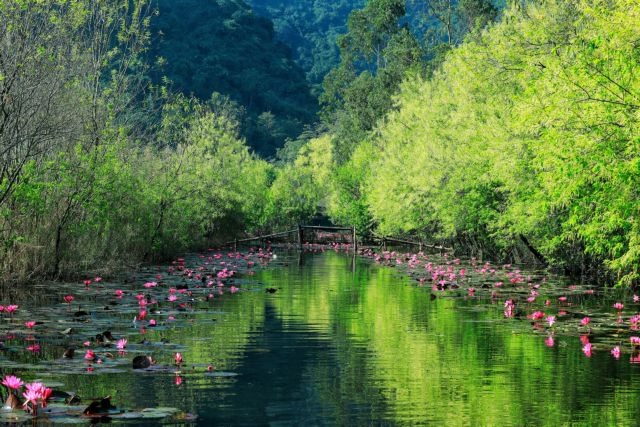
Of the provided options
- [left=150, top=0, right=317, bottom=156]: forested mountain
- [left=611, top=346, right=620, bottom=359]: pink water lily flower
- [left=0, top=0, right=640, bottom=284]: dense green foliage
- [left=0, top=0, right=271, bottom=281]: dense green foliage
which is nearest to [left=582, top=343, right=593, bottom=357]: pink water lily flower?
[left=611, top=346, right=620, bottom=359]: pink water lily flower

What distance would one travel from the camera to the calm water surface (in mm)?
9438

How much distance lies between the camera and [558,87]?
1955 cm

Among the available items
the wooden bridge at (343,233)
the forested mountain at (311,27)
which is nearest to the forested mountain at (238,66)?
the forested mountain at (311,27)

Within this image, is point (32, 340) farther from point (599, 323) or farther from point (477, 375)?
point (599, 323)

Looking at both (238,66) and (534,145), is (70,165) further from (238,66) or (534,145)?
(238,66)

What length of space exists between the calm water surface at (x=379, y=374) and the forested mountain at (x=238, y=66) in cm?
9292

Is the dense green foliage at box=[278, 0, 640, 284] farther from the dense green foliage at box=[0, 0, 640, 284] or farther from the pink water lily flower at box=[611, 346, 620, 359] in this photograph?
the pink water lily flower at box=[611, 346, 620, 359]

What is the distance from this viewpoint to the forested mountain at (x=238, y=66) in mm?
113125

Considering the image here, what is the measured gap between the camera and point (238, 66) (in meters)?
120

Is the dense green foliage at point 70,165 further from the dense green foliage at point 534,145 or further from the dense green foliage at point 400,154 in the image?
the dense green foliage at point 534,145

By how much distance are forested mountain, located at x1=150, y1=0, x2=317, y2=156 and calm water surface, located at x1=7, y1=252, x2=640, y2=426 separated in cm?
9292

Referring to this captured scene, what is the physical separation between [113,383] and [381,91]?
70.0 m

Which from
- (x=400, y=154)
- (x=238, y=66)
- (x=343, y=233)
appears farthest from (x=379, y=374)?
(x=238, y=66)

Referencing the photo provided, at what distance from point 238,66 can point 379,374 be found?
11093cm
